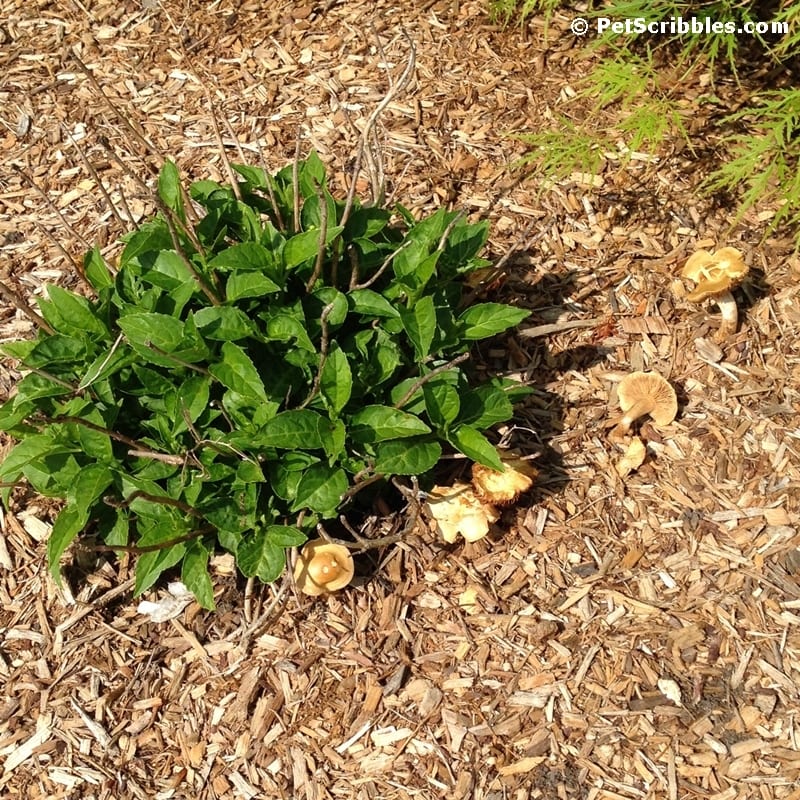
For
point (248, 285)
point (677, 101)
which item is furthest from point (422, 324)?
point (677, 101)

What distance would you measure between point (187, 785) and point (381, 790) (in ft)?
2.01

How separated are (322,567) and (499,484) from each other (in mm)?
646

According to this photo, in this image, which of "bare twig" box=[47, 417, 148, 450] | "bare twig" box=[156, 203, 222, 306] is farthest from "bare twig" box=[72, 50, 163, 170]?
"bare twig" box=[47, 417, 148, 450]

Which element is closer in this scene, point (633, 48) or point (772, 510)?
point (772, 510)

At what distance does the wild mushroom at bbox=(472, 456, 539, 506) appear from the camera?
281 cm

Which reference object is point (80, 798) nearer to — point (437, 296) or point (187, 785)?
point (187, 785)

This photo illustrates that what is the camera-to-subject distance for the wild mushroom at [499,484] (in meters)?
2.81

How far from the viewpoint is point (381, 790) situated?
2617 millimetres

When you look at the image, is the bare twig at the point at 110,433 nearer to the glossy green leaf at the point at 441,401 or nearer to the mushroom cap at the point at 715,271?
the glossy green leaf at the point at 441,401

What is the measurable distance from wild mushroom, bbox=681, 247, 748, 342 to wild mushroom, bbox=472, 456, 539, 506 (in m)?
1.07

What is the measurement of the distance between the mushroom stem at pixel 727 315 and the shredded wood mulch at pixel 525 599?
0.06 metres

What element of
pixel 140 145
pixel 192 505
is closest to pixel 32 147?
pixel 140 145

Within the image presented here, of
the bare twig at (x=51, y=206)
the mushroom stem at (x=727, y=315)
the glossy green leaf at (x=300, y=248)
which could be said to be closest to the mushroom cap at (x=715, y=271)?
the mushroom stem at (x=727, y=315)

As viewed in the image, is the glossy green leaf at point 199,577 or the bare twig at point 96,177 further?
the glossy green leaf at point 199,577
